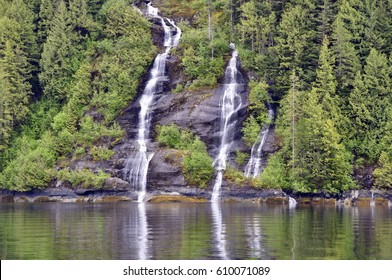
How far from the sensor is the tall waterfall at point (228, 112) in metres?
83.9

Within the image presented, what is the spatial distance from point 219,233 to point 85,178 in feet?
126

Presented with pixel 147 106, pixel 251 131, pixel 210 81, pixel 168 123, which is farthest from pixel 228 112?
pixel 147 106

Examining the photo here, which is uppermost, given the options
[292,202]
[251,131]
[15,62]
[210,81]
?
[15,62]

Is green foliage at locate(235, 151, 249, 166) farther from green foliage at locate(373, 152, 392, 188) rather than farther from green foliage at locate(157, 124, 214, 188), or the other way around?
green foliage at locate(373, 152, 392, 188)

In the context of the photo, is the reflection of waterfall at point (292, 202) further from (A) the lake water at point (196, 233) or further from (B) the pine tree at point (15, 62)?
(B) the pine tree at point (15, 62)

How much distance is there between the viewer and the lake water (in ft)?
125

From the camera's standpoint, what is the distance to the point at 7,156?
9381cm

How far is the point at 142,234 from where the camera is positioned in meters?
46.8

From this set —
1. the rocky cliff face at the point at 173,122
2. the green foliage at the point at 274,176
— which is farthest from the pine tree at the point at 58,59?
the green foliage at the point at 274,176

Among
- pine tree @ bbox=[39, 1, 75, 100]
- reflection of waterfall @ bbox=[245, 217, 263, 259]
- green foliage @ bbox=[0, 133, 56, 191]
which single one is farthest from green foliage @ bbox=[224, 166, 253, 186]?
pine tree @ bbox=[39, 1, 75, 100]

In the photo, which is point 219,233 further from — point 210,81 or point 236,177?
point 210,81

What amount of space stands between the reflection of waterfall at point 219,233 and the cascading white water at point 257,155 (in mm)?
14383
